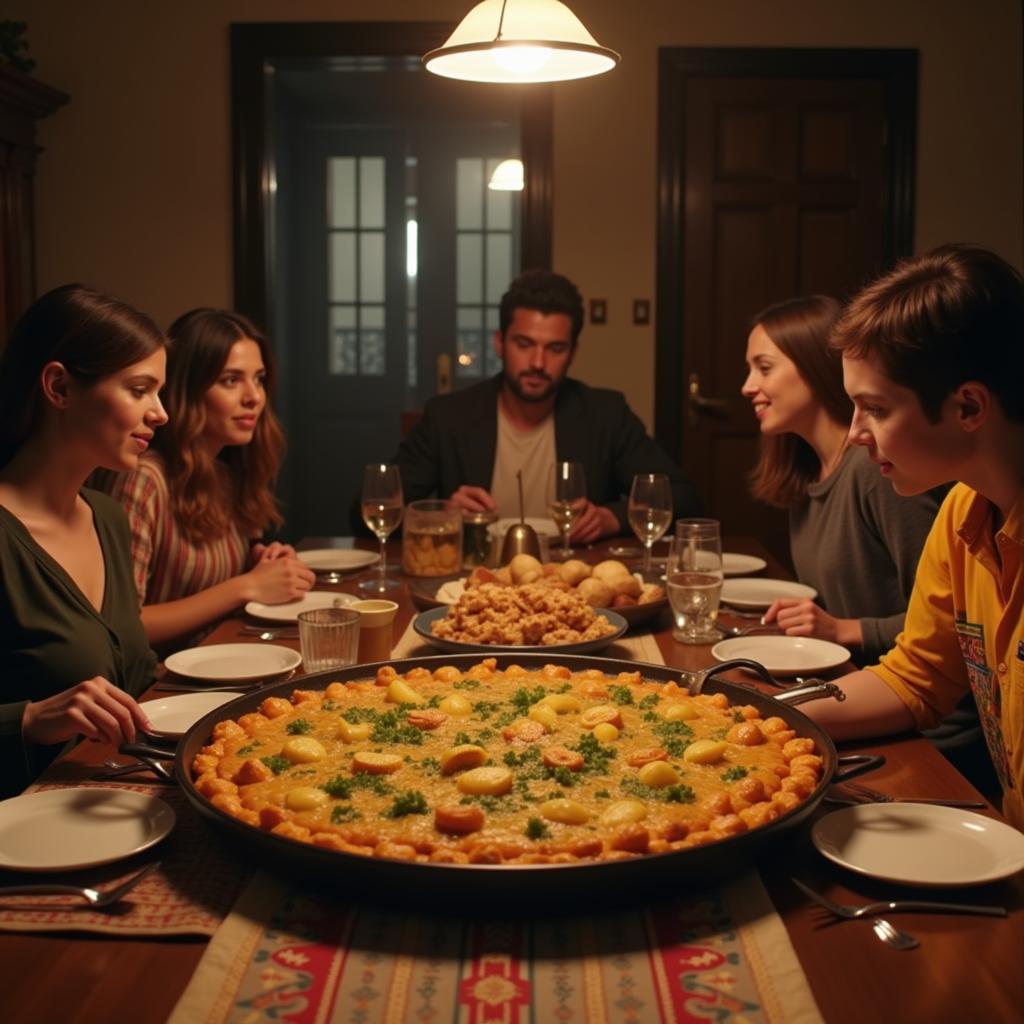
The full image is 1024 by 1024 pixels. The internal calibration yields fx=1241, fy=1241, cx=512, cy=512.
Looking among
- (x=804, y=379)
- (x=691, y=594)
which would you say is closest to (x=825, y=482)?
(x=804, y=379)

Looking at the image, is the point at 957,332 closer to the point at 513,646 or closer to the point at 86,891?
the point at 513,646

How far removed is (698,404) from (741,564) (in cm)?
236

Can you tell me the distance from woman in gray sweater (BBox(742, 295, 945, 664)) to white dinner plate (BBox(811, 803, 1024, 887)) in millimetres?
1171

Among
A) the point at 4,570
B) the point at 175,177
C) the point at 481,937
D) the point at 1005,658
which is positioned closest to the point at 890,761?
the point at 1005,658

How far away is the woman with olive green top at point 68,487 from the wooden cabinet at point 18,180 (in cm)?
265

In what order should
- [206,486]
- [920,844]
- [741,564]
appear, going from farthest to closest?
[741,564] → [206,486] → [920,844]

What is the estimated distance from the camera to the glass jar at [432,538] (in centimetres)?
277

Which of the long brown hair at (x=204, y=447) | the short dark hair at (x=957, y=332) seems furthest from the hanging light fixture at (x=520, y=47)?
the short dark hair at (x=957, y=332)

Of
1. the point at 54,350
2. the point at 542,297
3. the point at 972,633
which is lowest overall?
the point at 972,633

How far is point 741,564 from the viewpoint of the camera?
2.85 metres

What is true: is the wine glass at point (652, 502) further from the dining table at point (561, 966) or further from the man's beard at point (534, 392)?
the dining table at point (561, 966)

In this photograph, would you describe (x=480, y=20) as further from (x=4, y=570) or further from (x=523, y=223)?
(x=523, y=223)

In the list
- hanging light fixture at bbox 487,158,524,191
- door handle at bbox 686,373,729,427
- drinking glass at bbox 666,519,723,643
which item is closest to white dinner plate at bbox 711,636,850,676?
drinking glass at bbox 666,519,723,643

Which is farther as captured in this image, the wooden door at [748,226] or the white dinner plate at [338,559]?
the wooden door at [748,226]
